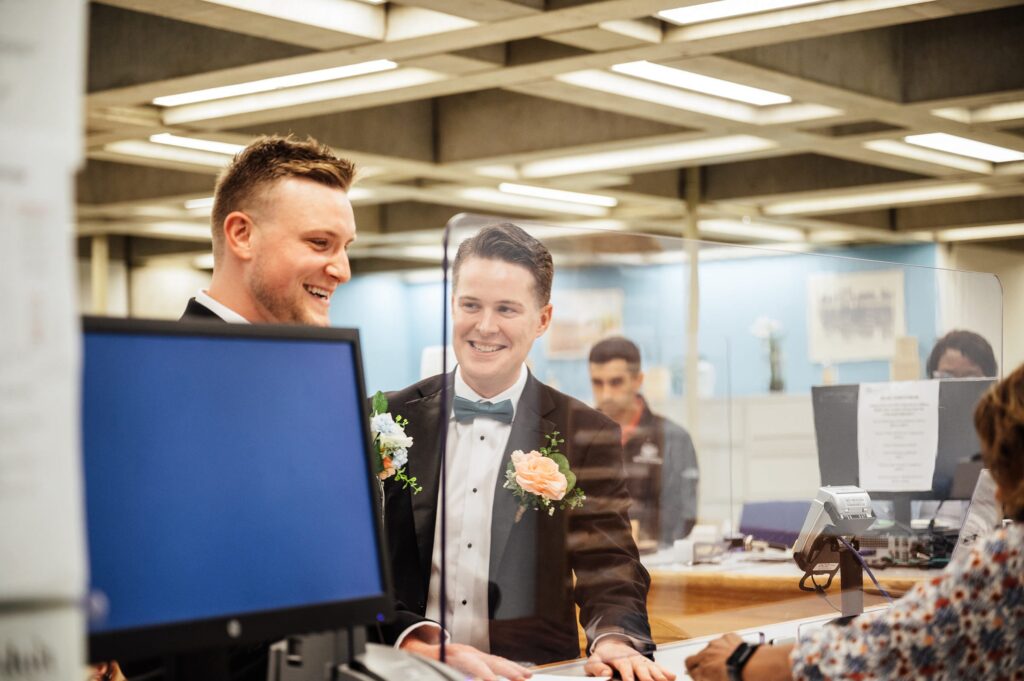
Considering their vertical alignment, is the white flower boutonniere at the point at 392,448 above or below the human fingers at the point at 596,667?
above

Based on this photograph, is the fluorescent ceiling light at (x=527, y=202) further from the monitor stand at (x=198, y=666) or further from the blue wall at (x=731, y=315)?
the monitor stand at (x=198, y=666)

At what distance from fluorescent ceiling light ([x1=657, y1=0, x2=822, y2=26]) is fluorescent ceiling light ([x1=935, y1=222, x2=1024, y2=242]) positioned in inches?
267

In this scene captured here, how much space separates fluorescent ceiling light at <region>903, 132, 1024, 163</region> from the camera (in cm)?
839

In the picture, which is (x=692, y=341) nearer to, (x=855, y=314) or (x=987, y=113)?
(x=855, y=314)

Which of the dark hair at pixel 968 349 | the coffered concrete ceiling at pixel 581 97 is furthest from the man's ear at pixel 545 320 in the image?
the coffered concrete ceiling at pixel 581 97

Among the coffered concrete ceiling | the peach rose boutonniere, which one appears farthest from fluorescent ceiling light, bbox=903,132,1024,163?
the peach rose boutonniere

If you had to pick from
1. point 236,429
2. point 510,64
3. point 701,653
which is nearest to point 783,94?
point 510,64

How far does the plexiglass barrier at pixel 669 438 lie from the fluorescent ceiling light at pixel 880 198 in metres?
7.19

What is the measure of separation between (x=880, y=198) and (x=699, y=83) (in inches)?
163

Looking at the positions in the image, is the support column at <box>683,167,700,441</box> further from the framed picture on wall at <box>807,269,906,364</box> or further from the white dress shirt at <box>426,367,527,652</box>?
the white dress shirt at <box>426,367,527,652</box>

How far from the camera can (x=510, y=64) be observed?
6375 mm

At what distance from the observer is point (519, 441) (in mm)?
2320

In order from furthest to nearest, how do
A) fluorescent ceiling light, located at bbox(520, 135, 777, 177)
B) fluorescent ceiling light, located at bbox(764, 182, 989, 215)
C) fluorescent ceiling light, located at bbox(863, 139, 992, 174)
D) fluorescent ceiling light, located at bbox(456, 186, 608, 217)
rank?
fluorescent ceiling light, located at bbox(456, 186, 608, 217) < fluorescent ceiling light, located at bbox(764, 182, 989, 215) < fluorescent ceiling light, located at bbox(520, 135, 777, 177) < fluorescent ceiling light, located at bbox(863, 139, 992, 174)

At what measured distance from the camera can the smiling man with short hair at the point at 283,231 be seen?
2535 millimetres
